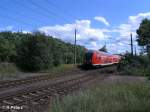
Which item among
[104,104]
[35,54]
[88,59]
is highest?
[35,54]

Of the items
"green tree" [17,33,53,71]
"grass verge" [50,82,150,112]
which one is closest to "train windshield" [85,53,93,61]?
"green tree" [17,33,53,71]

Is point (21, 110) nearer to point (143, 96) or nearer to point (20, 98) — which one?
point (20, 98)

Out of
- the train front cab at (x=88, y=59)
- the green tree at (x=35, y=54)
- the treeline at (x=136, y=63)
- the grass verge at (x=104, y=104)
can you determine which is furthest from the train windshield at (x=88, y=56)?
the grass verge at (x=104, y=104)

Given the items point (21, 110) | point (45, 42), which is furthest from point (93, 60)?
point (21, 110)

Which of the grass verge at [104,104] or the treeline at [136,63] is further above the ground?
the treeline at [136,63]

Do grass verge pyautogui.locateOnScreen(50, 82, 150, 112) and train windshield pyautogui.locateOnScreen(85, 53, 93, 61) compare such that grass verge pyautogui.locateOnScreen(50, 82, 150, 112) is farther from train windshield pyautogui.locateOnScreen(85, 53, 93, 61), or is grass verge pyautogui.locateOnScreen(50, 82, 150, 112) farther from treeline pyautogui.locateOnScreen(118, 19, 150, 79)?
train windshield pyautogui.locateOnScreen(85, 53, 93, 61)

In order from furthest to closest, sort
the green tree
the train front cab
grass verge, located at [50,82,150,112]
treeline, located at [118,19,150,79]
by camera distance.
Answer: the train front cab → the green tree → treeline, located at [118,19,150,79] → grass verge, located at [50,82,150,112]

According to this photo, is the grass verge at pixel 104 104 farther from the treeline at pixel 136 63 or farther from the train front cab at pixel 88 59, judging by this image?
the train front cab at pixel 88 59

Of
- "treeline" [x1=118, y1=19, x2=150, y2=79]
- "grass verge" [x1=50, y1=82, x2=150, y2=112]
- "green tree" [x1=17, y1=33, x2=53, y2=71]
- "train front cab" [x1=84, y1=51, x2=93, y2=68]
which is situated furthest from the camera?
"train front cab" [x1=84, y1=51, x2=93, y2=68]

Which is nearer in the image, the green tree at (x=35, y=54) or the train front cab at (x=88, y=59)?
the green tree at (x=35, y=54)

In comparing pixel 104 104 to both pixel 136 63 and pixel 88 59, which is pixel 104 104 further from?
pixel 88 59

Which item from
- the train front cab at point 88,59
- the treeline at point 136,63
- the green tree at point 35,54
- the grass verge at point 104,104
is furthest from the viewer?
the train front cab at point 88,59

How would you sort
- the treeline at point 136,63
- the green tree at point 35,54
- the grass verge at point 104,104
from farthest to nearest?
the green tree at point 35,54 < the treeline at point 136,63 < the grass verge at point 104,104

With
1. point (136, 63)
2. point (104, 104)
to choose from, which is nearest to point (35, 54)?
point (136, 63)
